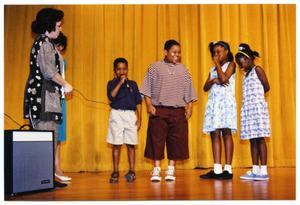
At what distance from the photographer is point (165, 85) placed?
2.81m

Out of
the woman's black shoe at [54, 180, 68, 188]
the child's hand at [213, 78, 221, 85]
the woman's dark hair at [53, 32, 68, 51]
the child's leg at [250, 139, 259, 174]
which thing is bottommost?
the woman's black shoe at [54, 180, 68, 188]

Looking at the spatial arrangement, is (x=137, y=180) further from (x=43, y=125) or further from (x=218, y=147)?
(x=43, y=125)

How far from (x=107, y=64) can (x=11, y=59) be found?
0.91 metres

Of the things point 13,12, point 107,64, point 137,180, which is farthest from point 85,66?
point 137,180

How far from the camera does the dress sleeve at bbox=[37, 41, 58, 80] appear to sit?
2393 mm

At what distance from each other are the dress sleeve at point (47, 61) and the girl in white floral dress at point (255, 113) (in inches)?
51.7

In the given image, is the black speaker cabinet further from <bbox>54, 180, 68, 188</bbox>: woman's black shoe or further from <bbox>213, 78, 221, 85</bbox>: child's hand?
<bbox>213, 78, 221, 85</bbox>: child's hand

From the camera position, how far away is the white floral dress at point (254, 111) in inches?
111

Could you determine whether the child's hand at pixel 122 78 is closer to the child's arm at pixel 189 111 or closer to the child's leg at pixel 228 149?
the child's arm at pixel 189 111

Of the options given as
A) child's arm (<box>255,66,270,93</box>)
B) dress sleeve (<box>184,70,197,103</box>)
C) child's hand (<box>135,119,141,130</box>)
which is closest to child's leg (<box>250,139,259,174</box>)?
child's arm (<box>255,66,270,93</box>)

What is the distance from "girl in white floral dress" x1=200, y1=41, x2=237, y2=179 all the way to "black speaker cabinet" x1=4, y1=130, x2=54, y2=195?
115 centimetres

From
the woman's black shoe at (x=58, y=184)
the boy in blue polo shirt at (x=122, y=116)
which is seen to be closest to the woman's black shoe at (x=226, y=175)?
the boy in blue polo shirt at (x=122, y=116)

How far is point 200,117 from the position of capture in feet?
12.7

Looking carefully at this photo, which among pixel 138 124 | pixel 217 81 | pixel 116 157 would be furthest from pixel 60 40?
pixel 217 81
